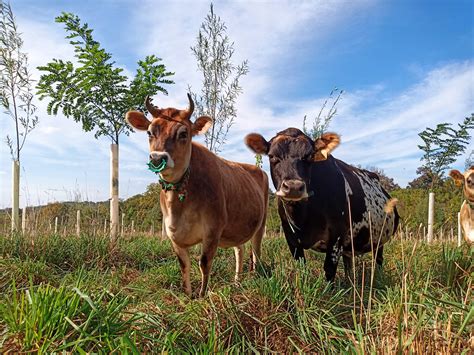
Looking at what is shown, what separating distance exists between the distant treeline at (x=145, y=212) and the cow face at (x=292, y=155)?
82cm

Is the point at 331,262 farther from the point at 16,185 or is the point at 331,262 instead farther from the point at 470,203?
the point at 16,185

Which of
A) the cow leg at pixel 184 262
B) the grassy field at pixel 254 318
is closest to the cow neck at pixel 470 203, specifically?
the grassy field at pixel 254 318

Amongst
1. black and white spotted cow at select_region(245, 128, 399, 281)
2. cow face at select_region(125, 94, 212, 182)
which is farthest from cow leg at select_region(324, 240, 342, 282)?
cow face at select_region(125, 94, 212, 182)

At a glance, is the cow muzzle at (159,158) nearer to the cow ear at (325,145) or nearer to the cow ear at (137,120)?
the cow ear at (137,120)

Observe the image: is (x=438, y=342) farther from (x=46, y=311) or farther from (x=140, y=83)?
(x=140, y=83)

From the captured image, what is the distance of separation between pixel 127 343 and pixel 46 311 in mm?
511

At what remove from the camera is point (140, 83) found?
311 inches

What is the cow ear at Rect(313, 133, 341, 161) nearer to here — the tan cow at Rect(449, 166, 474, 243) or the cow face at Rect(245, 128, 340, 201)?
the cow face at Rect(245, 128, 340, 201)

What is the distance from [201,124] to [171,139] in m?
0.66

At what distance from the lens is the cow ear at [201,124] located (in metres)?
4.39

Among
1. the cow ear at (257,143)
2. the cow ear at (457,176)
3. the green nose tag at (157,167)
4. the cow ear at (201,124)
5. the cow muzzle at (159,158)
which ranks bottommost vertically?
the green nose tag at (157,167)

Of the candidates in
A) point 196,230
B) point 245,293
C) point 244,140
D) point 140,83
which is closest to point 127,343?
point 245,293

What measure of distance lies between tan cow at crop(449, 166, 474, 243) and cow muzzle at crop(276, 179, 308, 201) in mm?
4510

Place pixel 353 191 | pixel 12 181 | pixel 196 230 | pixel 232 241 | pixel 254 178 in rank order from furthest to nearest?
pixel 12 181 → pixel 254 178 → pixel 232 241 → pixel 353 191 → pixel 196 230
